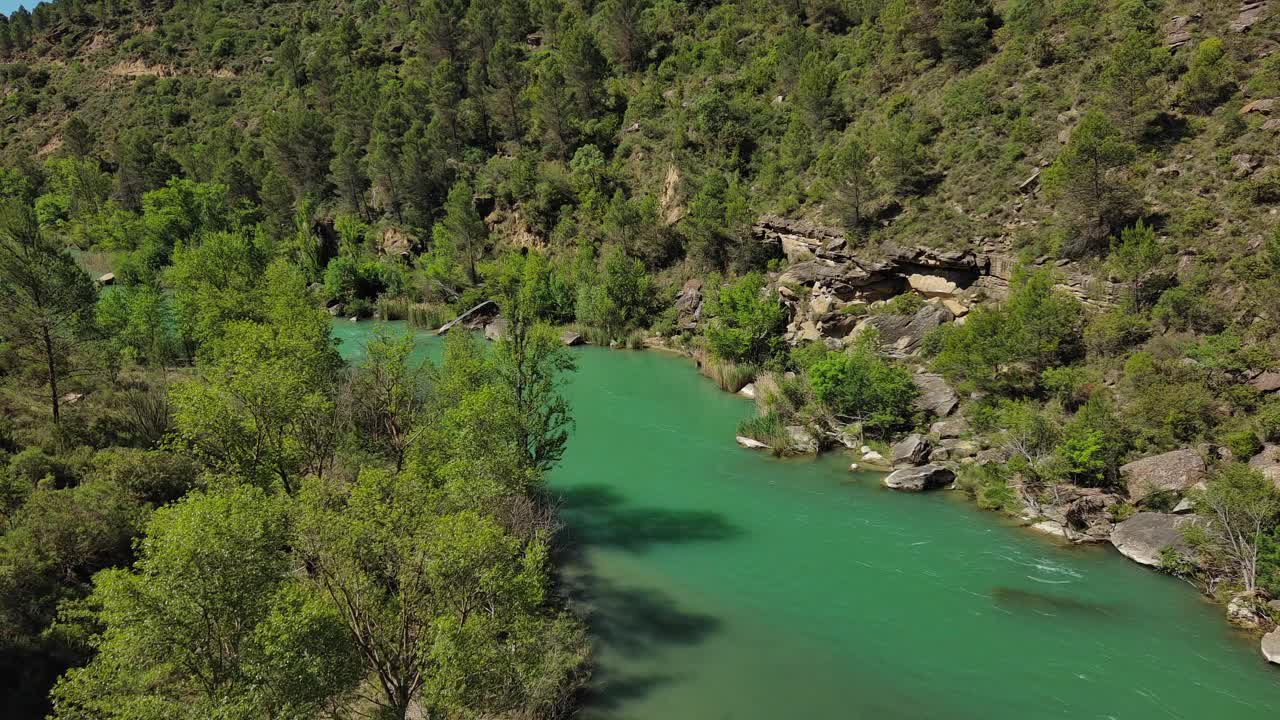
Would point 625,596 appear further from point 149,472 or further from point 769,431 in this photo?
point 149,472

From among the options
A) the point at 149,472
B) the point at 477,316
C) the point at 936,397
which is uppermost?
the point at 936,397

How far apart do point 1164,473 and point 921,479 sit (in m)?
8.43

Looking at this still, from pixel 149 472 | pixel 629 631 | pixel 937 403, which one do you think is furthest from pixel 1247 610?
pixel 149 472

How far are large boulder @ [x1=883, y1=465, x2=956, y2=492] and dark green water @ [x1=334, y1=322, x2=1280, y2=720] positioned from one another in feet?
1.90

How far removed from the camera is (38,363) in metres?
28.0

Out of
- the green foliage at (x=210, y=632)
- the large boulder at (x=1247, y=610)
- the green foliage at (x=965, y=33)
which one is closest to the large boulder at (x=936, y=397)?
the large boulder at (x=1247, y=610)

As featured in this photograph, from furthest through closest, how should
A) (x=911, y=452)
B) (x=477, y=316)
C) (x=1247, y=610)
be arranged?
1. (x=477, y=316)
2. (x=911, y=452)
3. (x=1247, y=610)

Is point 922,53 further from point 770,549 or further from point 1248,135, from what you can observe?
point 770,549

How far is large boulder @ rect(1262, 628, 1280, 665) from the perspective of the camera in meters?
17.5

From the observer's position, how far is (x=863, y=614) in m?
21.2

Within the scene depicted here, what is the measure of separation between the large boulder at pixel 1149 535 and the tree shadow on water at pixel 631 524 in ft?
Answer: 43.8

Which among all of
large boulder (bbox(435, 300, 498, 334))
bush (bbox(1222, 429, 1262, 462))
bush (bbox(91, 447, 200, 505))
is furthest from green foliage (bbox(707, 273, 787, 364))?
bush (bbox(91, 447, 200, 505))

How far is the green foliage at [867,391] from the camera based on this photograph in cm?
3322

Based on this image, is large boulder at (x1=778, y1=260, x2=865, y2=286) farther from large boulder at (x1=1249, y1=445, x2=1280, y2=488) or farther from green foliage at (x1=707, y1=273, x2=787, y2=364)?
large boulder at (x1=1249, y1=445, x2=1280, y2=488)
